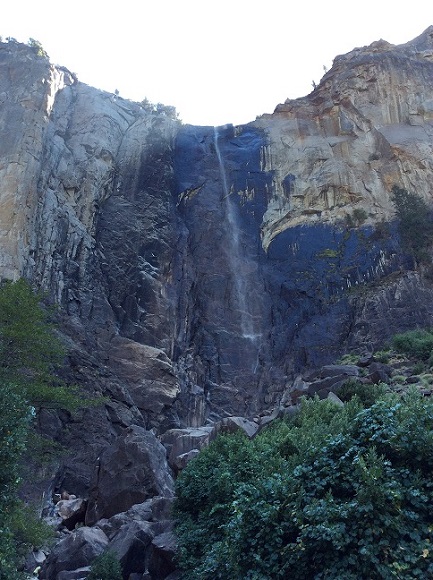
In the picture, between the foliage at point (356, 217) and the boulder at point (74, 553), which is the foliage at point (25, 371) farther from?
the foliage at point (356, 217)

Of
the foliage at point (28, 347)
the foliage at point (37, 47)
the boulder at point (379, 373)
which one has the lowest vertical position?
the boulder at point (379, 373)

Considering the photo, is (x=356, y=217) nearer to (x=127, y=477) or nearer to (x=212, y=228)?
(x=212, y=228)

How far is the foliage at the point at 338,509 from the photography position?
298 inches

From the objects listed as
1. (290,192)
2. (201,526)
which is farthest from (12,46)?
(201,526)

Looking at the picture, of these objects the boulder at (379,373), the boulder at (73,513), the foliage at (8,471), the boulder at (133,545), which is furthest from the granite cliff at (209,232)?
the foliage at (8,471)

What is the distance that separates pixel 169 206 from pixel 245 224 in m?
5.64

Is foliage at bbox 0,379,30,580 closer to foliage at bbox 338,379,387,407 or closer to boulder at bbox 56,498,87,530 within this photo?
boulder at bbox 56,498,87,530

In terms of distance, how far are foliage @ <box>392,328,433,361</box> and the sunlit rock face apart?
379cm

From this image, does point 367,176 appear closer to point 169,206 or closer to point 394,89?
point 394,89

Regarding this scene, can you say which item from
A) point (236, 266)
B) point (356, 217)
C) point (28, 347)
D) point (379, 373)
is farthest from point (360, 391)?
point (356, 217)

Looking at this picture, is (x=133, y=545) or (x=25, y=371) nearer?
(x=133, y=545)

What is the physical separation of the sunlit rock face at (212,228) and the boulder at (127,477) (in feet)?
25.5

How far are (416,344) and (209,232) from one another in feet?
62.9

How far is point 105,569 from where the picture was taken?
37.6ft
